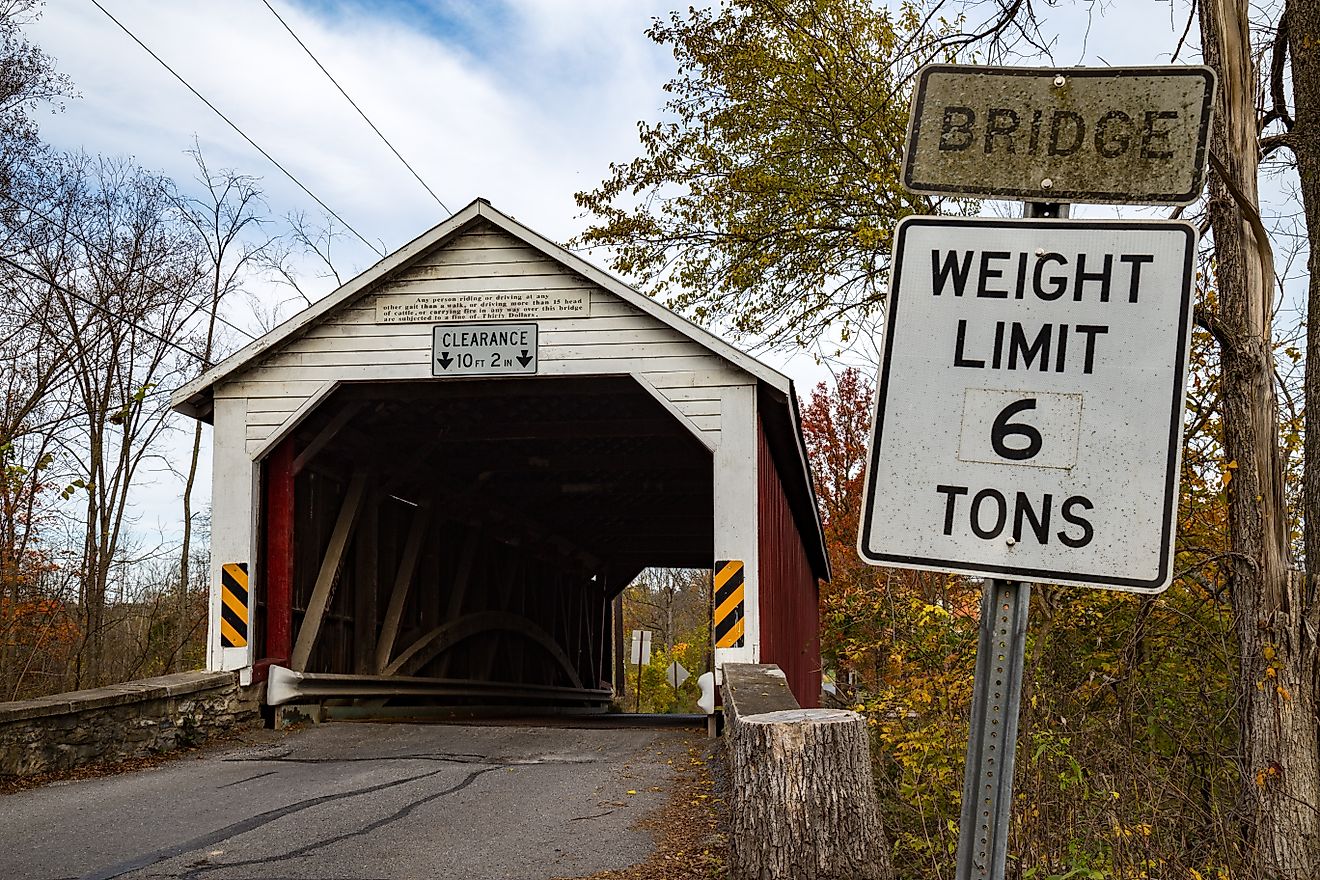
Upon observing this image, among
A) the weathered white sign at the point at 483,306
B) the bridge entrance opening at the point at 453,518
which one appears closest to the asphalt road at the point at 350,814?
the bridge entrance opening at the point at 453,518

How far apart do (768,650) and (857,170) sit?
23.0 ft

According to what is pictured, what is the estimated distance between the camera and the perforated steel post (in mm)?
1977

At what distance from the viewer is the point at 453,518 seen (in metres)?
15.7

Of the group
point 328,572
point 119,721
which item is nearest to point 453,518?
point 328,572

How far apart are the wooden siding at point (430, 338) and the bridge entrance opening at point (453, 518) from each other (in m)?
Result: 0.28

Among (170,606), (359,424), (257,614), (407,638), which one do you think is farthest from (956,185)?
(170,606)

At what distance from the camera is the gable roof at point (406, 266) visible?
10172 millimetres

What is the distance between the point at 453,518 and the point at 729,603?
6499 millimetres

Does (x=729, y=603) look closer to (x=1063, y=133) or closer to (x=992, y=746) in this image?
(x=1063, y=133)

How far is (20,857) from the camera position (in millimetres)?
5789

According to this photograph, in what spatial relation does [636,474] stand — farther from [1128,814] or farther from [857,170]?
[1128,814]

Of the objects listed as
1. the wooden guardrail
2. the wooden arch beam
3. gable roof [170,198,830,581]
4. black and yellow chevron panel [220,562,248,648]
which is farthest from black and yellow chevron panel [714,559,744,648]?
the wooden guardrail

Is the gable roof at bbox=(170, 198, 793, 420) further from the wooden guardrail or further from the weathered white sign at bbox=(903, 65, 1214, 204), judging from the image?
the weathered white sign at bbox=(903, 65, 1214, 204)

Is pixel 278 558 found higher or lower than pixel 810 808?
higher
